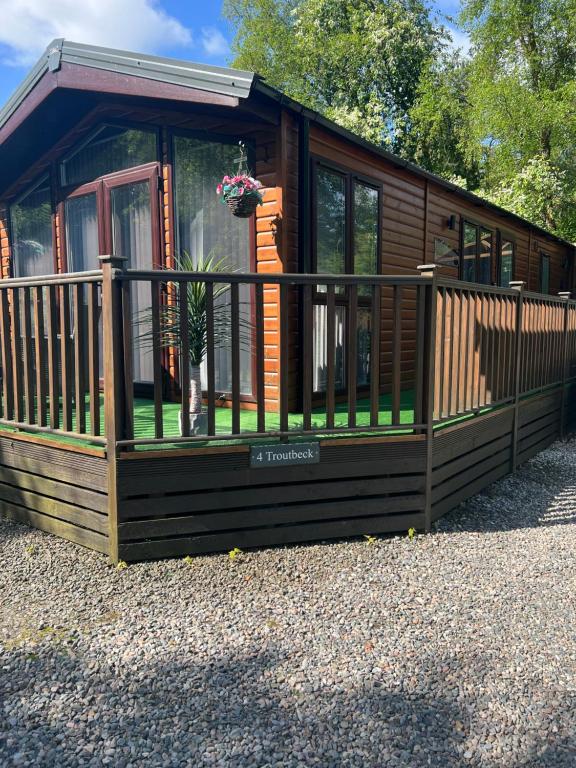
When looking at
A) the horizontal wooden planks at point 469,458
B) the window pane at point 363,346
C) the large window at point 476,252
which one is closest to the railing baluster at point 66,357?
the horizontal wooden planks at point 469,458

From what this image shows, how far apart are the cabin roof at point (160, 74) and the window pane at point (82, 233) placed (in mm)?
1013

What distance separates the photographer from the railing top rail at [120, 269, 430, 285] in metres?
3.07

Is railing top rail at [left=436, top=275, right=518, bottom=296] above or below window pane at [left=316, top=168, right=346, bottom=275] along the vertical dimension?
below

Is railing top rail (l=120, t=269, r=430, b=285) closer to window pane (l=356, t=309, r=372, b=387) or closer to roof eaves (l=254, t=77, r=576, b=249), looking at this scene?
roof eaves (l=254, t=77, r=576, b=249)

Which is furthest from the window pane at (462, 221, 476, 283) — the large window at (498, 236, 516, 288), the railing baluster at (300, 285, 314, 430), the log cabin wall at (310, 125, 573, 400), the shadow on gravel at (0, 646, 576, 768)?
the shadow on gravel at (0, 646, 576, 768)

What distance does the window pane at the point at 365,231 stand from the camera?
5723 mm

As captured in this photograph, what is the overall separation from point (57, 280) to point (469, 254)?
6.62 metres

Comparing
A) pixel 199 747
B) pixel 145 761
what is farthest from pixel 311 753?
pixel 145 761

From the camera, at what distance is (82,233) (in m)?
6.09

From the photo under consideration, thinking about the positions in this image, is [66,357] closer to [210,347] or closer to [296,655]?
[210,347]

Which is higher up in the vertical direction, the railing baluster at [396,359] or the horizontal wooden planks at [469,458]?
the railing baluster at [396,359]

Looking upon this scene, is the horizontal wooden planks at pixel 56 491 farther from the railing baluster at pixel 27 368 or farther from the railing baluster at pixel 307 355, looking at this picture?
the railing baluster at pixel 307 355

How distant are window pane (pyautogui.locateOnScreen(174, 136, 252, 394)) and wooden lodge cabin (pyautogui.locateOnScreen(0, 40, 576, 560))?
18 mm

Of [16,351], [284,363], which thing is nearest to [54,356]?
[16,351]
